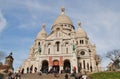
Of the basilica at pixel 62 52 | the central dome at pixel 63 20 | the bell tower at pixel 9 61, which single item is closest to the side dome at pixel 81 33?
the basilica at pixel 62 52

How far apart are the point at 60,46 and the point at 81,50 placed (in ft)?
30.6

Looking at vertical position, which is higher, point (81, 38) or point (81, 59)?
point (81, 38)

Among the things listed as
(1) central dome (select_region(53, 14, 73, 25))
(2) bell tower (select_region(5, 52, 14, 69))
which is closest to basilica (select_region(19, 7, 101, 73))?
(1) central dome (select_region(53, 14, 73, 25))

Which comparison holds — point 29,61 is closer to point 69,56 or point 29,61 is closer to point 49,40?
point 49,40

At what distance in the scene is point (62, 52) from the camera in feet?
198

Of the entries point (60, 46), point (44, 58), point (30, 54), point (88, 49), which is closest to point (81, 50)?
point (88, 49)

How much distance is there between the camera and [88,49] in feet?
225

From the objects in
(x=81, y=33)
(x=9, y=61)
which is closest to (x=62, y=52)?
(x=81, y=33)

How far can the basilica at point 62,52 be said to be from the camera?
5765 cm

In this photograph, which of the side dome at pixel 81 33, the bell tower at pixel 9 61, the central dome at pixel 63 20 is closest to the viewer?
the bell tower at pixel 9 61

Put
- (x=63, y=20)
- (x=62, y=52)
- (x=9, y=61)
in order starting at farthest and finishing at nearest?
1. (x=63, y=20)
2. (x=62, y=52)
3. (x=9, y=61)

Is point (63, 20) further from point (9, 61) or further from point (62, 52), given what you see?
point (9, 61)

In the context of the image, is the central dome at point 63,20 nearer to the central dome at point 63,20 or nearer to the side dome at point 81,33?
the central dome at point 63,20

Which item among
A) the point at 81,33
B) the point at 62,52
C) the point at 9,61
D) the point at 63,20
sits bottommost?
the point at 9,61
